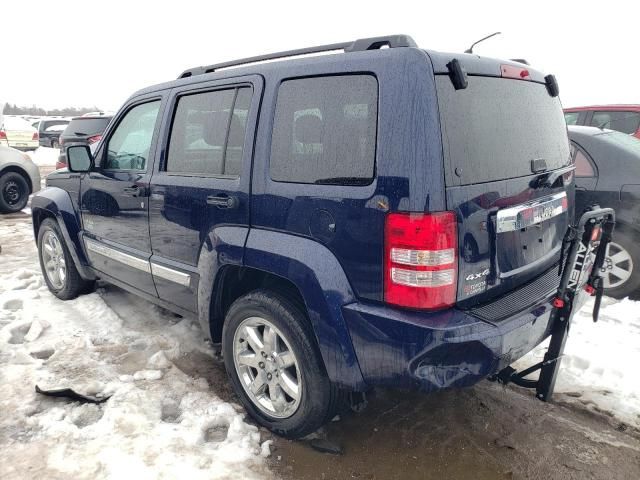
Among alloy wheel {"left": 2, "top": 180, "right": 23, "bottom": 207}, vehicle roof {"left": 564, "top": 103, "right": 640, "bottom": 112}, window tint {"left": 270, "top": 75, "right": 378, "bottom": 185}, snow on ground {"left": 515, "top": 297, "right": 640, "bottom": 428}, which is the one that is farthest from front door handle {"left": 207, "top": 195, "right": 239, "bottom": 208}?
alloy wheel {"left": 2, "top": 180, "right": 23, "bottom": 207}

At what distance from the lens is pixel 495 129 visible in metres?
2.19

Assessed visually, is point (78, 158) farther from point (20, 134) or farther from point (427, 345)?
point (20, 134)

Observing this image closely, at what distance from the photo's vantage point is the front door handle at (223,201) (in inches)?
98.7

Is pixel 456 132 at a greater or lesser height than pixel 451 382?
greater

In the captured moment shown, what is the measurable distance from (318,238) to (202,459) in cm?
126

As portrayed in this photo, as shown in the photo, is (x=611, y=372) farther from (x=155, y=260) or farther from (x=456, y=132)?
(x=155, y=260)

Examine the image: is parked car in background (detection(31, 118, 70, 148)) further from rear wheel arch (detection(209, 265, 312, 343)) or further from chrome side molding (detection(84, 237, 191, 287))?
rear wheel arch (detection(209, 265, 312, 343))

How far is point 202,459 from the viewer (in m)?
2.36

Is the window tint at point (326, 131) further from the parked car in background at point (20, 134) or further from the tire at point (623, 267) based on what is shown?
the parked car in background at point (20, 134)

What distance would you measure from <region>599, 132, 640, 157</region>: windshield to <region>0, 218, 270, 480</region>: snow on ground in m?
4.13

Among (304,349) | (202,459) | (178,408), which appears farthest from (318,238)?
(178,408)

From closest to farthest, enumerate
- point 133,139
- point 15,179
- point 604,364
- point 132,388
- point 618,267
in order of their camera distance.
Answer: point 132,388 < point 604,364 < point 133,139 < point 618,267 < point 15,179

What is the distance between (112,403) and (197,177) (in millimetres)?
1430

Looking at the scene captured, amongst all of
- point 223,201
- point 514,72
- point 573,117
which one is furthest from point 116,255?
point 573,117
